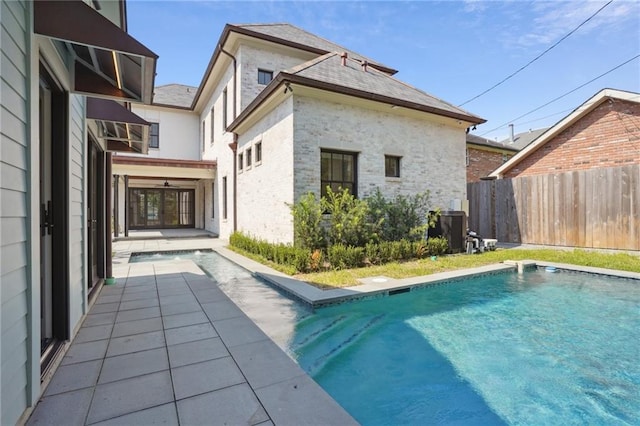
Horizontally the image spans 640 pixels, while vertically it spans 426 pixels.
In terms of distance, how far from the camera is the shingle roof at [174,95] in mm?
16656

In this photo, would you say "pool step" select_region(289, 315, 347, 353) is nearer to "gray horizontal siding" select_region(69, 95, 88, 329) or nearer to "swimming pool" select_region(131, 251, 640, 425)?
"swimming pool" select_region(131, 251, 640, 425)

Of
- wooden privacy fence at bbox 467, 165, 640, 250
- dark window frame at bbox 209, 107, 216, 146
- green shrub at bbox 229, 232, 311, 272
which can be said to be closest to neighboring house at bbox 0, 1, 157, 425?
green shrub at bbox 229, 232, 311, 272

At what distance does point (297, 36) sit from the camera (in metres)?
12.3

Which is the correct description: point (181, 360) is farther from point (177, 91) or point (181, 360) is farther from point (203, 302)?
point (177, 91)

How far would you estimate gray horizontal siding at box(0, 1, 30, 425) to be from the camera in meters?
1.63

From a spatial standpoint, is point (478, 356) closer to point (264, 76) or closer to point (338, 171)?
point (338, 171)

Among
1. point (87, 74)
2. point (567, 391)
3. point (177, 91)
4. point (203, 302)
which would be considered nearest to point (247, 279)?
point (203, 302)

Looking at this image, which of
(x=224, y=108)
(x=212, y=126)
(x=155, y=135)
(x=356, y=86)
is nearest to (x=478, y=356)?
(x=356, y=86)

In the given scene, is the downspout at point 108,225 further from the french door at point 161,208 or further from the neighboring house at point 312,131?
the french door at point 161,208

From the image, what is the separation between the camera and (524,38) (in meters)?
10.9

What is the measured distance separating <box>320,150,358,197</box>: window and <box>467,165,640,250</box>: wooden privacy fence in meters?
5.97

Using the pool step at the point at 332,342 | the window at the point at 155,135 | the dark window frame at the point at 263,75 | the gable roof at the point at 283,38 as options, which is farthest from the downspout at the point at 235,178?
the pool step at the point at 332,342

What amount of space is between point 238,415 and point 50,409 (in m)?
1.21

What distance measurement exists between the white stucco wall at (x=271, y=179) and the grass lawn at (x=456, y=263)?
0.98 m
